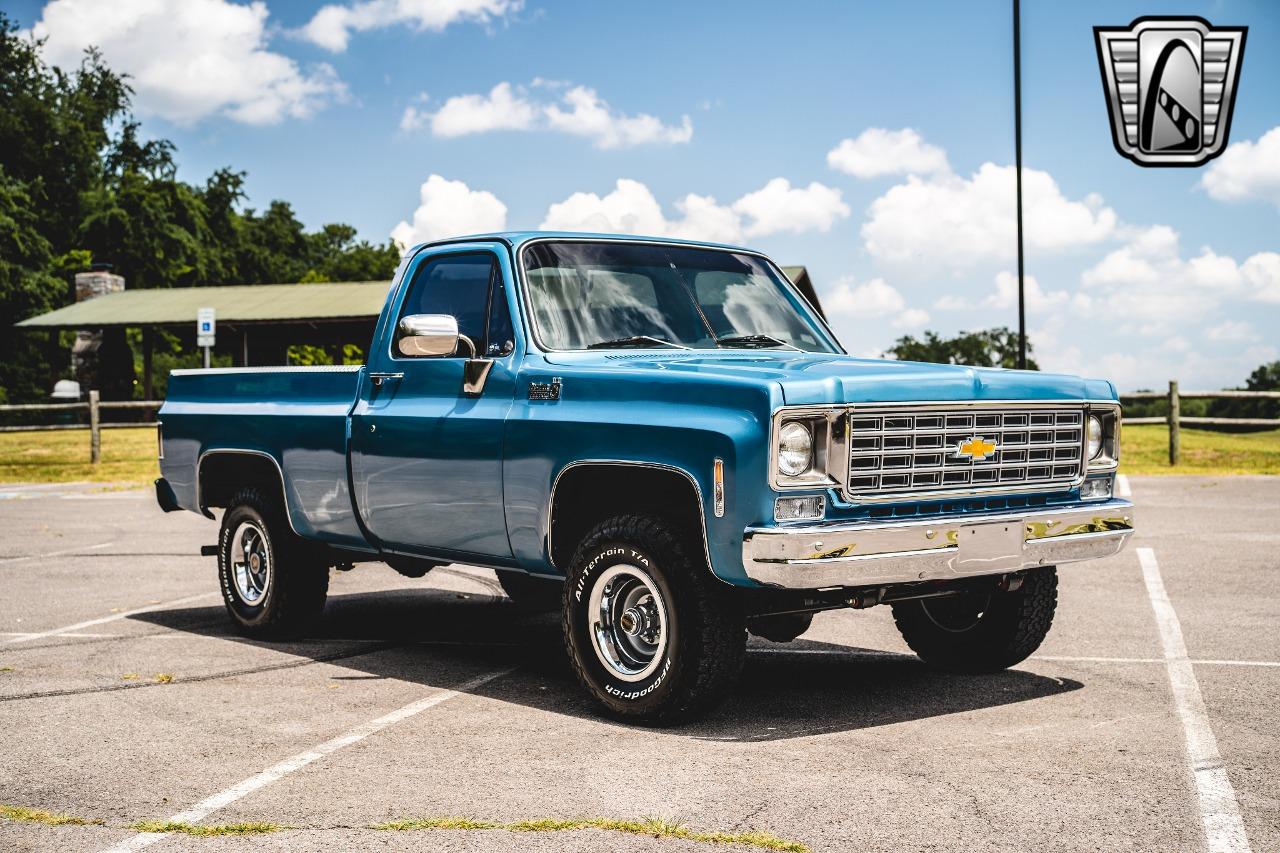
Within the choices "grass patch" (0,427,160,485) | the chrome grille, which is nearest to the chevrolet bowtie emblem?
the chrome grille

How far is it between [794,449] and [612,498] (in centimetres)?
114

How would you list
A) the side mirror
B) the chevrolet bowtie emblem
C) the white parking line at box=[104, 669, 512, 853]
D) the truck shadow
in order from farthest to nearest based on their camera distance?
the side mirror
the truck shadow
the chevrolet bowtie emblem
the white parking line at box=[104, 669, 512, 853]

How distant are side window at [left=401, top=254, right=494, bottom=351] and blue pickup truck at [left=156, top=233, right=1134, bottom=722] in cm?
2

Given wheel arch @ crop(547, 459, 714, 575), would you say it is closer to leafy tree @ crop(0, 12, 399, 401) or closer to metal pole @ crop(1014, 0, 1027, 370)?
metal pole @ crop(1014, 0, 1027, 370)

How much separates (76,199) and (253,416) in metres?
72.7

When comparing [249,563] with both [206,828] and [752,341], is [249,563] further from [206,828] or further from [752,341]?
[206,828]

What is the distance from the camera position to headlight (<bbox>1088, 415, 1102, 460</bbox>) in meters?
6.81

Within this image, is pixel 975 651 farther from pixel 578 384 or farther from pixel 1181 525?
pixel 1181 525

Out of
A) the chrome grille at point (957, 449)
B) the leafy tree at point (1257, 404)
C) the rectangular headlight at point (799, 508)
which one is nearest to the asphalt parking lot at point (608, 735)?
the rectangular headlight at point (799, 508)

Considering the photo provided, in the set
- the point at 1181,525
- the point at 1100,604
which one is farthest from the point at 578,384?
the point at 1181,525

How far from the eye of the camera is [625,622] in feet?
20.6

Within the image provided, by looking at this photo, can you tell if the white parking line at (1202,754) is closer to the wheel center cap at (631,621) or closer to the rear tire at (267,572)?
the wheel center cap at (631,621)

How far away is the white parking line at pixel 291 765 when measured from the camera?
4574 mm

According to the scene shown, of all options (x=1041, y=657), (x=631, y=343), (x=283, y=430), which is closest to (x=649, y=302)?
(x=631, y=343)
